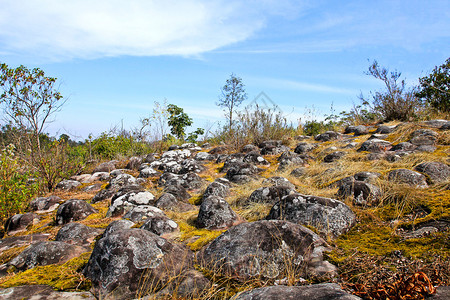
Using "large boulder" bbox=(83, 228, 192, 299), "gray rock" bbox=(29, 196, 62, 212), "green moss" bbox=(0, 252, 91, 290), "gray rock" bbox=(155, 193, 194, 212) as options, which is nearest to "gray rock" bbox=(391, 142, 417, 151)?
"gray rock" bbox=(155, 193, 194, 212)

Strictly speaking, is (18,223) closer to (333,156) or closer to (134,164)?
(134,164)

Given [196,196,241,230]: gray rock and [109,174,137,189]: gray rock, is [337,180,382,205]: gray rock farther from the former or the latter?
[109,174,137,189]: gray rock

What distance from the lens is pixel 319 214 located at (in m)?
2.92

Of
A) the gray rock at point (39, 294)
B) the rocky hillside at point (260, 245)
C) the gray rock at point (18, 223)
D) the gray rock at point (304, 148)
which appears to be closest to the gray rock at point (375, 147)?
the rocky hillside at point (260, 245)

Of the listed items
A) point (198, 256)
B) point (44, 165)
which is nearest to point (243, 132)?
point (44, 165)

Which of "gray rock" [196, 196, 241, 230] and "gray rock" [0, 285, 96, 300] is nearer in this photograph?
"gray rock" [0, 285, 96, 300]

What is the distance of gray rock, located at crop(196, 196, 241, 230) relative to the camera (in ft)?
11.2

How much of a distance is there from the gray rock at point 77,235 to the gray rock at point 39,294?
1094 mm

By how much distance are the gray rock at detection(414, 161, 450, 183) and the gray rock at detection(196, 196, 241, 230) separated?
271 centimetres

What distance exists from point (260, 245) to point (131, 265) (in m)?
1.05

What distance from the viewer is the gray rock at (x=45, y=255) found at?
8.92 feet

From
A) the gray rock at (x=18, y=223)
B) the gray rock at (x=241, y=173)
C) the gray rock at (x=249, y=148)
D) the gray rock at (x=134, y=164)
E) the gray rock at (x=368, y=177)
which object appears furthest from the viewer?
the gray rock at (x=134, y=164)

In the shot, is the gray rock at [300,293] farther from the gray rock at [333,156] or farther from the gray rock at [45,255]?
the gray rock at [333,156]

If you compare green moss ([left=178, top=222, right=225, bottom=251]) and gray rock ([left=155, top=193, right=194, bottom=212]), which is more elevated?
gray rock ([left=155, top=193, right=194, bottom=212])
